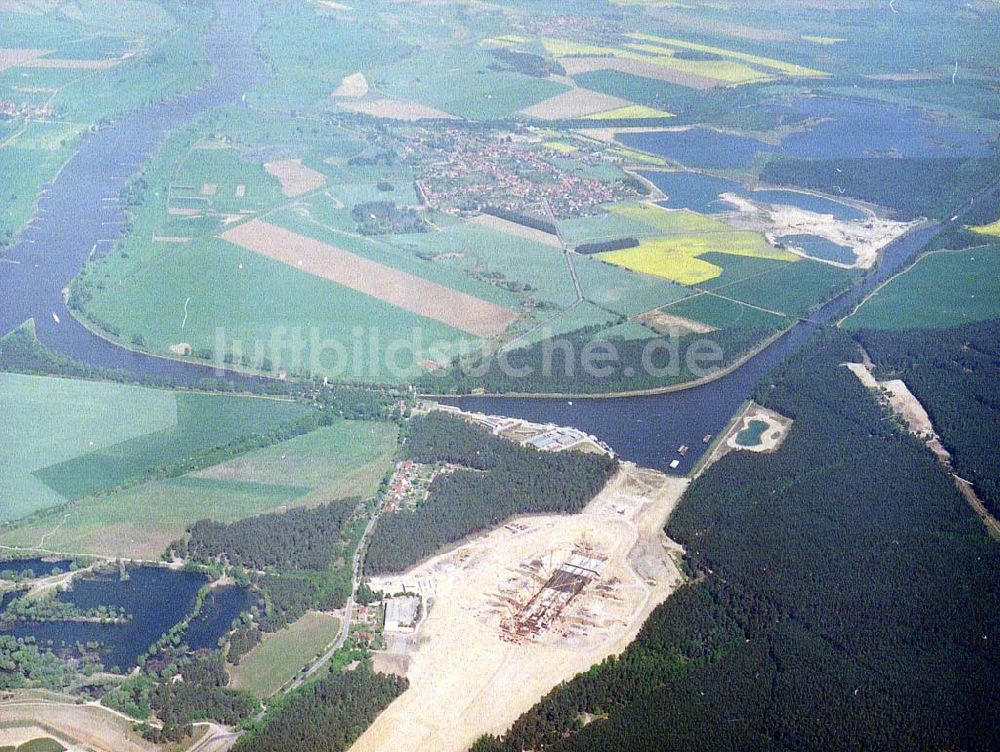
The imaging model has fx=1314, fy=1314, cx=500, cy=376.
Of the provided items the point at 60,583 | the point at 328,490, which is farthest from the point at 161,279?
the point at 60,583

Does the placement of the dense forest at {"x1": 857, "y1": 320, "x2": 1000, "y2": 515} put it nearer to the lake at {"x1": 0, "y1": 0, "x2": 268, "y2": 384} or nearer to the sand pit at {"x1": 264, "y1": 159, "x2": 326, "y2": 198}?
the lake at {"x1": 0, "y1": 0, "x2": 268, "y2": 384}

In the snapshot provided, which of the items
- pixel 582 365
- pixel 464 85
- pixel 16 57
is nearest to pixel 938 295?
Answer: pixel 582 365

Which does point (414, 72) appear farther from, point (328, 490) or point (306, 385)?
point (328, 490)

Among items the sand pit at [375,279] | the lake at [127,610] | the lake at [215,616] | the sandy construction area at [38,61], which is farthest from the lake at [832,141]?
the lake at [127,610]

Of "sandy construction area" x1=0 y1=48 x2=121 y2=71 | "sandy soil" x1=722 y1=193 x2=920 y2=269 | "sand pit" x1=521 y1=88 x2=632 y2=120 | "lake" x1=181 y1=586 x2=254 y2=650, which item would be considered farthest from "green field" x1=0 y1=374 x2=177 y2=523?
"sandy construction area" x1=0 y1=48 x2=121 y2=71

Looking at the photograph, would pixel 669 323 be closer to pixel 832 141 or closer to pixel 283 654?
pixel 283 654

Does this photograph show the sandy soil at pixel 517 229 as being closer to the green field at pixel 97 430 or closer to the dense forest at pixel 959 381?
the dense forest at pixel 959 381
